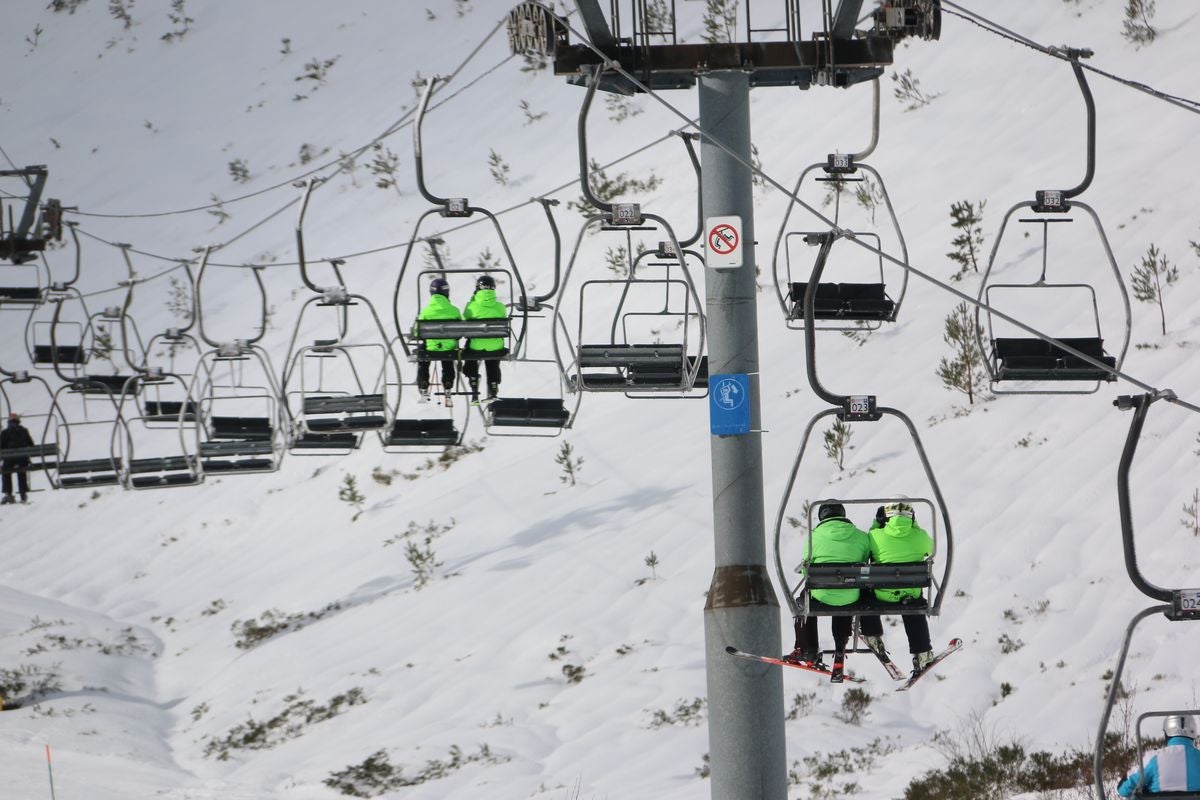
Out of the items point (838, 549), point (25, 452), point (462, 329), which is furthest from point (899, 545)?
point (25, 452)

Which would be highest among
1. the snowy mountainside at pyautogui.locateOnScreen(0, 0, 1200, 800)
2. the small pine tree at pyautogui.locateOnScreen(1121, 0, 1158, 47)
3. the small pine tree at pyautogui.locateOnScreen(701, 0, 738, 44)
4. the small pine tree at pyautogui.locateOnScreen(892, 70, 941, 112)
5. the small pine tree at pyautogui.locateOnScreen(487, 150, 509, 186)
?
the small pine tree at pyautogui.locateOnScreen(701, 0, 738, 44)

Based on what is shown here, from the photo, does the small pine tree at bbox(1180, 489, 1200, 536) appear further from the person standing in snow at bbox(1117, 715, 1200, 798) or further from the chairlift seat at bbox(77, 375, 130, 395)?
the chairlift seat at bbox(77, 375, 130, 395)

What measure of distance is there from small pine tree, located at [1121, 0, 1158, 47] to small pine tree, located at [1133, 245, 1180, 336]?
5.50 m

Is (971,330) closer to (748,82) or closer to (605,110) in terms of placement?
(748,82)

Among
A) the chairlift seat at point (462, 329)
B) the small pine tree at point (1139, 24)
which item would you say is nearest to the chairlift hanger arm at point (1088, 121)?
the chairlift seat at point (462, 329)

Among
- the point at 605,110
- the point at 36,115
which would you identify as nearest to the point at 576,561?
the point at 605,110

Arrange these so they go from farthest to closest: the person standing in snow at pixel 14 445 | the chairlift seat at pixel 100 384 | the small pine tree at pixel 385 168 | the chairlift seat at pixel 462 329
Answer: the small pine tree at pixel 385 168 < the person standing in snow at pixel 14 445 < the chairlift seat at pixel 100 384 < the chairlift seat at pixel 462 329

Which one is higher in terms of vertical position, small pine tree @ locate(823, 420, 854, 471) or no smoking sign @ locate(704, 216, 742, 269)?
no smoking sign @ locate(704, 216, 742, 269)

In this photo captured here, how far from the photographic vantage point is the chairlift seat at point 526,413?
42.9 feet

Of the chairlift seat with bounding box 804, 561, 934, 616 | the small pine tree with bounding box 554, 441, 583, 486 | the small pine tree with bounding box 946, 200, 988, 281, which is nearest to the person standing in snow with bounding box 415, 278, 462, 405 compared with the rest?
the chairlift seat with bounding box 804, 561, 934, 616

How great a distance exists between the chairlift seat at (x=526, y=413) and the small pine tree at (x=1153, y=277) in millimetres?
7591

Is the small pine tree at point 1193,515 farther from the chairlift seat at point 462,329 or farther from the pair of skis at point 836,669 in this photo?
the chairlift seat at point 462,329

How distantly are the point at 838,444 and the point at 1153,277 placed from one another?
379 cm

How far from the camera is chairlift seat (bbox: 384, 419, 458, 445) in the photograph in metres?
14.0
